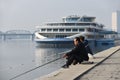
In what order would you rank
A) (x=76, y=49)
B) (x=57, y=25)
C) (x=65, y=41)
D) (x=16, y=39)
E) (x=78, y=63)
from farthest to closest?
(x=16, y=39) → (x=57, y=25) → (x=65, y=41) → (x=78, y=63) → (x=76, y=49)

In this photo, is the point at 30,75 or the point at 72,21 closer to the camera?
the point at 30,75

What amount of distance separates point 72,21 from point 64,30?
539 centimetres

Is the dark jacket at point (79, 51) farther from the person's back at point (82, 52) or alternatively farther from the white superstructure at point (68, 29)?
the white superstructure at point (68, 29)

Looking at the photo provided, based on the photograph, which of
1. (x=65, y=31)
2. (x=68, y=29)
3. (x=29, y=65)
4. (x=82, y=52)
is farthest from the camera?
(x=68, y=29)

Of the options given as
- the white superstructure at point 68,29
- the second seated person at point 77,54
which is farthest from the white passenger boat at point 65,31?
the second seated person at point 77,54

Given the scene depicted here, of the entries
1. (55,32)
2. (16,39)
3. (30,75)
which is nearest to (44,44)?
(55,32)

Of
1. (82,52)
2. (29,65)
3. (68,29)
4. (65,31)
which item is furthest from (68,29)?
(82,52)

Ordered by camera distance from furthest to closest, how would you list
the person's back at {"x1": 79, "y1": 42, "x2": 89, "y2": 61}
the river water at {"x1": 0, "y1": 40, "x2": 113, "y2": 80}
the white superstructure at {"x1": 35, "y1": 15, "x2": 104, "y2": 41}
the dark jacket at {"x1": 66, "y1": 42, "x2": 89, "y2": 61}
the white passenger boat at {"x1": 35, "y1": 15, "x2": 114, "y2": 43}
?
the white superstructure at {"x1": 35, "y1": 15, "x2": 104, "y2": 41} → the white passenger boat at {"x1": 35, "y1": 15, "x2": 114, "y2": 43} → the river water at {"x1": 0, "y1": 40, "x2": 113, "y2": 80} → the person's back at {"x1": 79, "y1": 42, "x2": 89, "y2": 61} → the dark jacket at {"x1": 66, "y1": 42, "x2": 89, "y2": 61}

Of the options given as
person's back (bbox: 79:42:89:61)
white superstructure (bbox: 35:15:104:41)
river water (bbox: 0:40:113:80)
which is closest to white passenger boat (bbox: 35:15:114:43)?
white superstructure (bbox: 35:15:104:41)

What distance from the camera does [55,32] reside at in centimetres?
7512

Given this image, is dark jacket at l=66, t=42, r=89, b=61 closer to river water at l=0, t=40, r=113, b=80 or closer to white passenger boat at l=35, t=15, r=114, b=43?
river water at l=0, t=40, r=113, b=80

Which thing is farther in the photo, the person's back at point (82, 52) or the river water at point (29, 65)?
the river water at point (29, 65)

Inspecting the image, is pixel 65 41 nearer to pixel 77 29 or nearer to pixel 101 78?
pixel 77 29

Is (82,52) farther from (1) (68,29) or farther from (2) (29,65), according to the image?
(1) (68,29)
